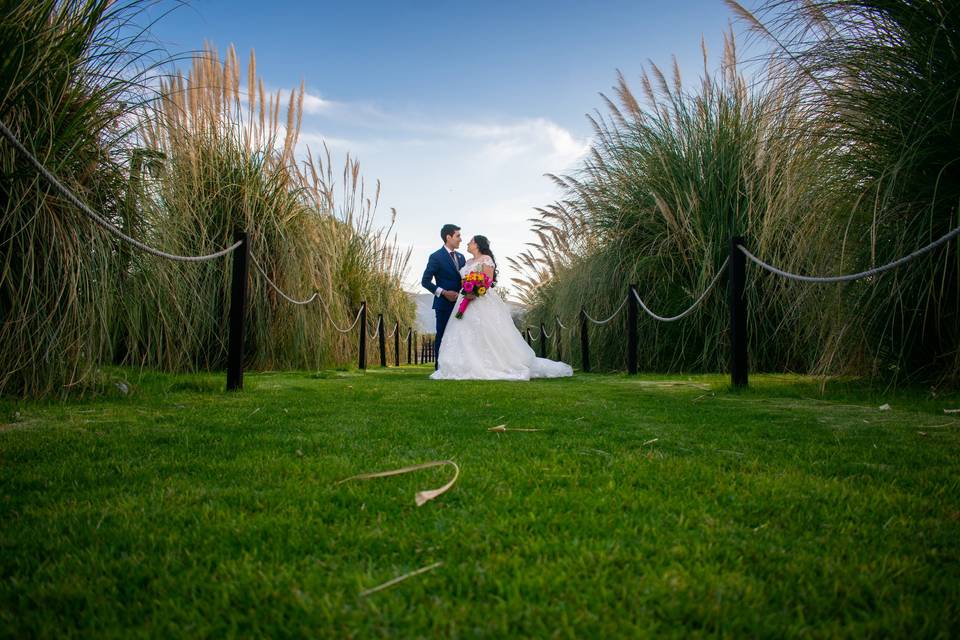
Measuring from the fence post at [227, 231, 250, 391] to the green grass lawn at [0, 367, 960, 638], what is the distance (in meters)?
1.54

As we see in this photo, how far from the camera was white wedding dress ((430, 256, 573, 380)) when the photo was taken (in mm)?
7152

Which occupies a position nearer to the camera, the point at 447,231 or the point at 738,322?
the point at 738,322

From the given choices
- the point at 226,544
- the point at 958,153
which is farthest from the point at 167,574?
the point at 958,153

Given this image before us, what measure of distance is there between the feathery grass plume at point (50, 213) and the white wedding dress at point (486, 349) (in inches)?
163

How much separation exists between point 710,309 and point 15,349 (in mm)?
5934

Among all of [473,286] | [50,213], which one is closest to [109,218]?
[50,213]

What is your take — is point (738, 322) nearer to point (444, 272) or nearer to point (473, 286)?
point (473, 286)

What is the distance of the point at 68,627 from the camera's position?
3.10 ft

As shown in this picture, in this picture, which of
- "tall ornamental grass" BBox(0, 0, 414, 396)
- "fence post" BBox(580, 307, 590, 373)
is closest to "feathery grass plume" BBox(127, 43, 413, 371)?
"tall ornamental grass" BBox(0, 0, 414, 396)

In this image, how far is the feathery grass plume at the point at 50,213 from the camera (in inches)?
119

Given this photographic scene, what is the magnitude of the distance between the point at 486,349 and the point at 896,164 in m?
4.68

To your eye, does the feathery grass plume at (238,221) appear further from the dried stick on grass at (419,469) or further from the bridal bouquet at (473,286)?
the dried stick on grass at (419,469)

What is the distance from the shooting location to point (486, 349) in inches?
290

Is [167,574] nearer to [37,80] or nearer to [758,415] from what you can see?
[758,415]
